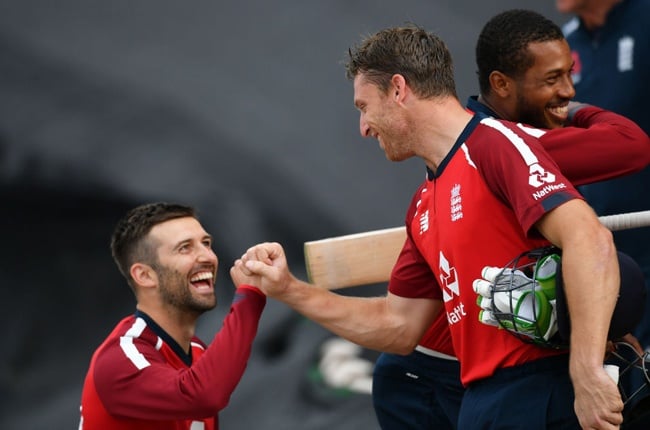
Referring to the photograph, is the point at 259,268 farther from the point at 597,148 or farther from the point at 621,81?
the point at 621,81

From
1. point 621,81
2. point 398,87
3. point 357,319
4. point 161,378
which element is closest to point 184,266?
point 161,378

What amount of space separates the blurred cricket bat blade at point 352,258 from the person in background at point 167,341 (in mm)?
197

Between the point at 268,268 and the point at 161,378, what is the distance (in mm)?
390

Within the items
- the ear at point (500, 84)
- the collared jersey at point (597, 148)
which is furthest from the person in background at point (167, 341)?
the collared jersey at point (597, 148)

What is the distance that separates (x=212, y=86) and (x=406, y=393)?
1344 millimetres

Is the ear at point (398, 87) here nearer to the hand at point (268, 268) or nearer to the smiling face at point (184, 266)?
the hand at point (268, 268)

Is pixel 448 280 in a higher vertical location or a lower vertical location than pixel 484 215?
lower

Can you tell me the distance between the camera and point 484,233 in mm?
1996

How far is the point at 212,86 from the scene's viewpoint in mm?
3631

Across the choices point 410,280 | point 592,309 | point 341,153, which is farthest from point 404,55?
point 341,153

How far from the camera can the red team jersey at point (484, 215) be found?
1897mm

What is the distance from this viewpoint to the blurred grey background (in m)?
3.52

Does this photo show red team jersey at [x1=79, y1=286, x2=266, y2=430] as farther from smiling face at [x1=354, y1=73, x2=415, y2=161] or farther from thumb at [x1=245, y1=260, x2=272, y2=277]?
smiling face at [x1=354, y1=73, x2=415, y2=161]

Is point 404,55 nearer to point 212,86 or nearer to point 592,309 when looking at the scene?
point 592,309
